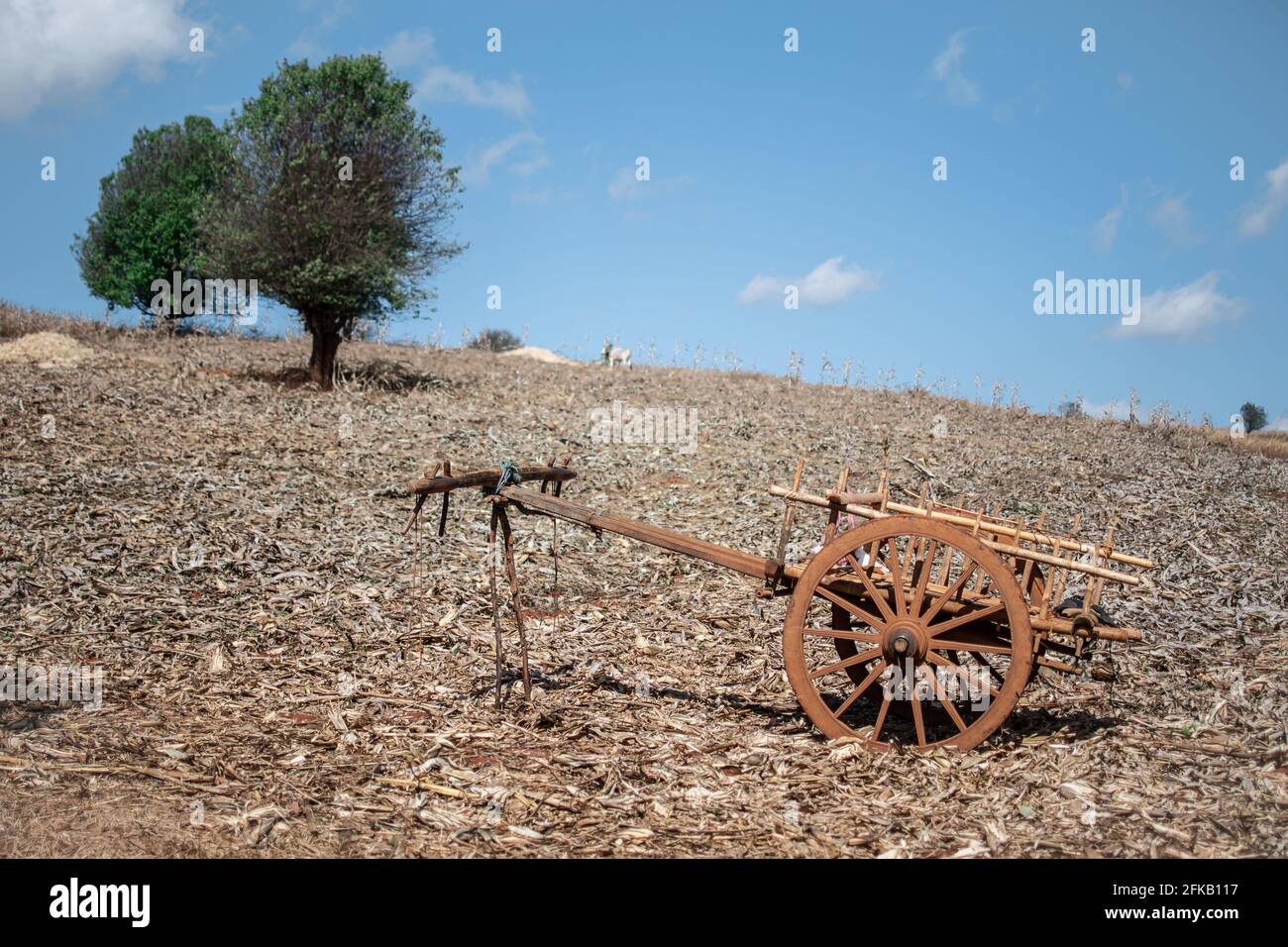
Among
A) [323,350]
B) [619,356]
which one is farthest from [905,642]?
[619,356]

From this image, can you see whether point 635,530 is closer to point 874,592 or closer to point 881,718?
point 874,592

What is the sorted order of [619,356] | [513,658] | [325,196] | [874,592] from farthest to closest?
[619,356] < [325,196] < [513,658] < [874,592]

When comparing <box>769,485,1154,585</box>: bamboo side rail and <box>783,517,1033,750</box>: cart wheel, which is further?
<box>769,485,1154,585</box>: bamboo side rail

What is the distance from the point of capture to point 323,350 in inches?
748

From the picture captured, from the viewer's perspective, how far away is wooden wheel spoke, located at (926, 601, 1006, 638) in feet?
19.1

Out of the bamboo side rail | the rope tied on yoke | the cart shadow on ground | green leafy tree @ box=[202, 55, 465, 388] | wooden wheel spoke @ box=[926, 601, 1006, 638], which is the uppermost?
green leafy tree @ box=[202, 55, 465, 388]

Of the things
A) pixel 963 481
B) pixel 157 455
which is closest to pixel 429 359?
pixel 157 455

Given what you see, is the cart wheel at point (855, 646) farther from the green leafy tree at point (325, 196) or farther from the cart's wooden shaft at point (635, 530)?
the green leafy tree at point (325, 196)

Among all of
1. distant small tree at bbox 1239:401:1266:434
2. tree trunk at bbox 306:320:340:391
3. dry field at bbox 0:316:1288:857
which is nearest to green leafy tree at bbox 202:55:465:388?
tree trunk at bbox 306:320:340:391

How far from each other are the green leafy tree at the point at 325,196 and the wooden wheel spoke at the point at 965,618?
14946mm

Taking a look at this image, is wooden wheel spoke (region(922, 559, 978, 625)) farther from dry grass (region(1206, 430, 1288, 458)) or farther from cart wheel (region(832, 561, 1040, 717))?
dry grass (region(1206, 430, 1288, 458))

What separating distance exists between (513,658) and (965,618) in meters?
3.88

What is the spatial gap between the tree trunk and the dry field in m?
2.68
